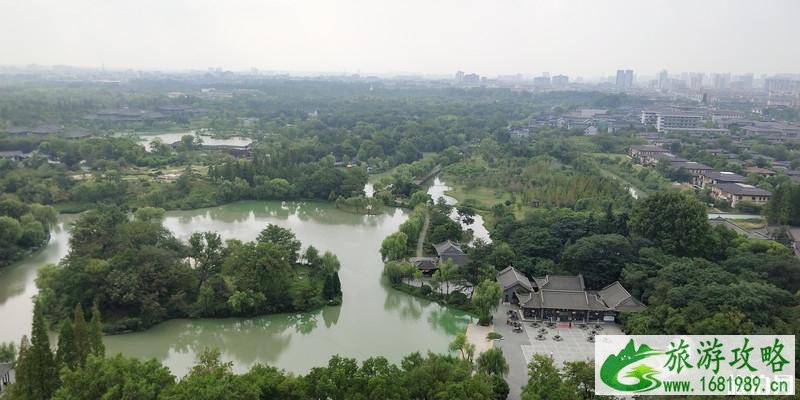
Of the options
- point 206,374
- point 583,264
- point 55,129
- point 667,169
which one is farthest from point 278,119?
point 206,374

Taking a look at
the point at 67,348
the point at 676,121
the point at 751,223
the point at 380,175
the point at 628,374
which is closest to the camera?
the point at 628,374

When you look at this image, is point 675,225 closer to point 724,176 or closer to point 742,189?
point 742,189

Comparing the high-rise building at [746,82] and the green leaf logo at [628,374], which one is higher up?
the high-rise building at [746,82]

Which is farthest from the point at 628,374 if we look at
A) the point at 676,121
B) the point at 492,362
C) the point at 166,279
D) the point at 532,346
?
the point at 676,121

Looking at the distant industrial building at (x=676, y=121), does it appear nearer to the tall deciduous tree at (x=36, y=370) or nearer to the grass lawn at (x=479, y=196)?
the grass lawn at (x=479, y=196)

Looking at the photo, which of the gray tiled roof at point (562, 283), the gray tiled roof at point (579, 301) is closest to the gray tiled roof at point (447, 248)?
the gray tiled roof at point (562, 283)

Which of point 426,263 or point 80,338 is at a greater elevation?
point 80,338

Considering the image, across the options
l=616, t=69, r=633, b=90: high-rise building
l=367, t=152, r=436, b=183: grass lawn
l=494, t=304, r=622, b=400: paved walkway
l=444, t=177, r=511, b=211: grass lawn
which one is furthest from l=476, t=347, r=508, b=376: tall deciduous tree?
l=616, t=69, r=633, b=90: high-rise building

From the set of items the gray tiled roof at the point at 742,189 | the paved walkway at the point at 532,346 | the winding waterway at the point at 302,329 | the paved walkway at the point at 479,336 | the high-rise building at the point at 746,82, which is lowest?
the winding waterway at the point at 302,329

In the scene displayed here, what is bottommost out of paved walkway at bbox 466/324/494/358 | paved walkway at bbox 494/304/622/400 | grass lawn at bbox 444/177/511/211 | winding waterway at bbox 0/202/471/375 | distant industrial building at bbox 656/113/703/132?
winding waterway at bbox 0/202/471/375

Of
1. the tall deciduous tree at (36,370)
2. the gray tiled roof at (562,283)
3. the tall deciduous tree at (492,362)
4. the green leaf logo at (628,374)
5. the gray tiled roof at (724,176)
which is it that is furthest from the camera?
the gray tiled roof at (724,176)

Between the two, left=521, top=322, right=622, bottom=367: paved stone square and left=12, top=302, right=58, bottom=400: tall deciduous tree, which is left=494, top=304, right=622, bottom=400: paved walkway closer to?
left=521, top=322, right=622, bottom=367: paved stone square
